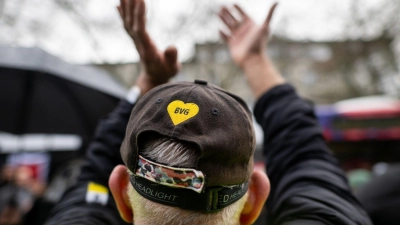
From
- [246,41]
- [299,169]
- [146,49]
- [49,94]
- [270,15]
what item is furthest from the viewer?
[49,94]

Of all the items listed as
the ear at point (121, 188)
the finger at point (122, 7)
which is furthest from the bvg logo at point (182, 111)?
the finger at point (122, 7)

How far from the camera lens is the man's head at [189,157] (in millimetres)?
844

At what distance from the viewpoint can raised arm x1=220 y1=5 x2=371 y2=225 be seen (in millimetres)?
1148

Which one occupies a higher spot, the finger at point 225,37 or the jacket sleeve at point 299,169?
the finger at point 225,37

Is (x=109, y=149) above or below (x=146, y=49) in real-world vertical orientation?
below

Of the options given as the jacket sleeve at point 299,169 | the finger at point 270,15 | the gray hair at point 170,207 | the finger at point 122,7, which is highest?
the finger at point 122,7

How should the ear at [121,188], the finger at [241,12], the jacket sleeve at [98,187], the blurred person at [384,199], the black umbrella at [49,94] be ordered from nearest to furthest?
the ear at [121,188]
the jacket sleeve at [98,187]
the finger at [241,12]
the blurred person at [384,199]
the black umbrella at [49,94]

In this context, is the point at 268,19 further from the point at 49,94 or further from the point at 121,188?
the point at 49,94

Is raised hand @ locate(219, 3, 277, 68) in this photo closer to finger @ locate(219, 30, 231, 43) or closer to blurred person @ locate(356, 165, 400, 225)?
finger @ locate(219, 30, 231, 43)

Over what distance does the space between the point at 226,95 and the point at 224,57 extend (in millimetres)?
13690

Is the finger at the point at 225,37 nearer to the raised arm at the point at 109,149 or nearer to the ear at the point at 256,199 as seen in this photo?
the raised arm at the point at 109,149

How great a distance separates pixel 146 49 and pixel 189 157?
77 cm

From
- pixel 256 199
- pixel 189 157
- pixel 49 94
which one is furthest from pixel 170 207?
pixel 49 94

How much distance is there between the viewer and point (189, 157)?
851 millimetres
